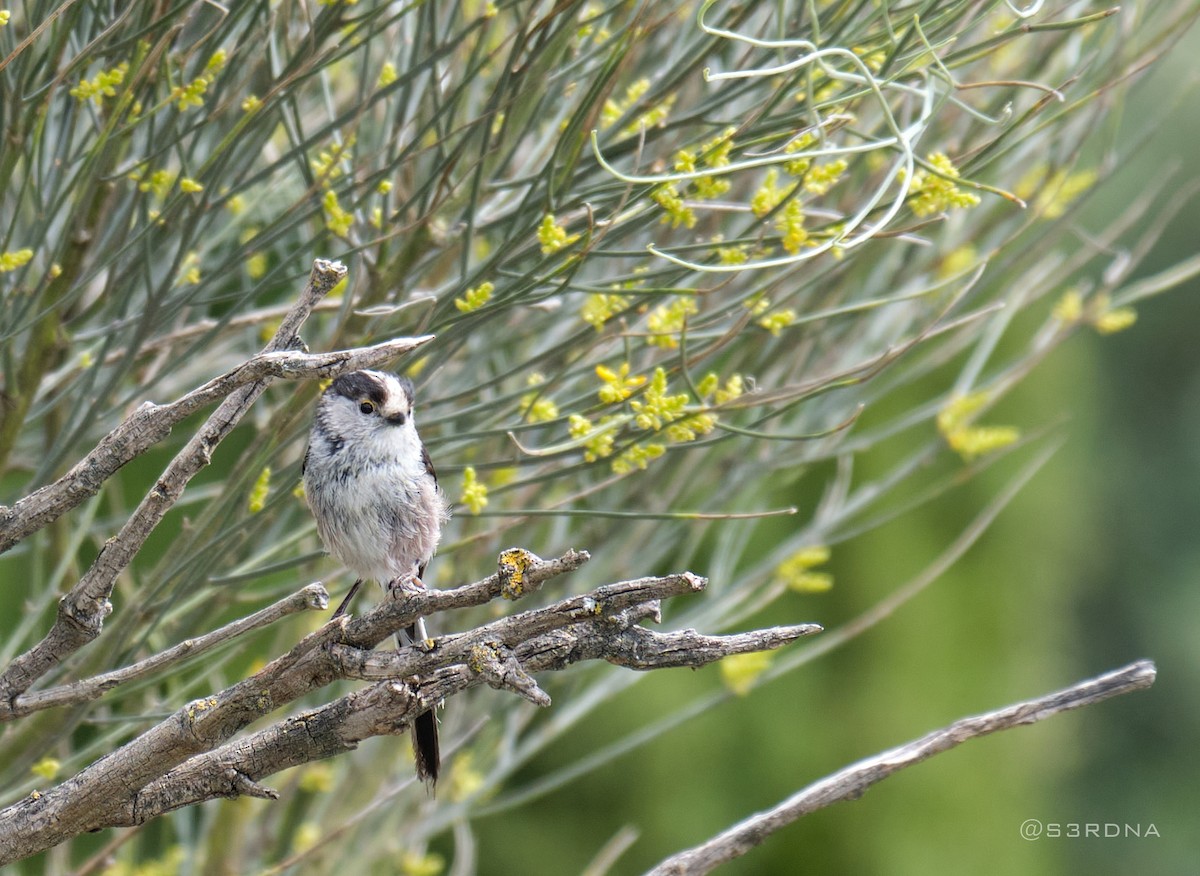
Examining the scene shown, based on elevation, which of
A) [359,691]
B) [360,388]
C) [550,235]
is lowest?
[359,691]

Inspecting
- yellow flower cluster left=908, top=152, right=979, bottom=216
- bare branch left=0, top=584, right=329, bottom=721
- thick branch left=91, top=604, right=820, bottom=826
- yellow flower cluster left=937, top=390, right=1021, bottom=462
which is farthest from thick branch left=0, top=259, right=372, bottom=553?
yellow flower cluster left=937, top=390, right=1021, bottom=462

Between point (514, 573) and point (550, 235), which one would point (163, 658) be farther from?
point (550, 235)

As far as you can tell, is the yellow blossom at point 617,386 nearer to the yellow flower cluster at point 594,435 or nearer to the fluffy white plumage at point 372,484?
the yellow flower cluster at point 594,435

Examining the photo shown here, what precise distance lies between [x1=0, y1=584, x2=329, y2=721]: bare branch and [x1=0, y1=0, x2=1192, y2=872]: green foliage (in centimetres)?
39

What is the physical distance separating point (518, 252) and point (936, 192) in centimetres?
69

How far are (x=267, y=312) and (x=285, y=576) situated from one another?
132 cm

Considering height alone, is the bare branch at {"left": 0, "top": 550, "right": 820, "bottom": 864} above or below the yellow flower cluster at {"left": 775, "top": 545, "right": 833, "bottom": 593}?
above

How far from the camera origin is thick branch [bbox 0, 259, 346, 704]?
1493 millimetres

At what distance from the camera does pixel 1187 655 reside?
25.8ft

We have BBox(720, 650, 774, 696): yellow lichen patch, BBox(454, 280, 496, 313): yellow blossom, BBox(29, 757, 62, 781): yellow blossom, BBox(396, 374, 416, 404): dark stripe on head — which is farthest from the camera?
BBox(720, 650, 774, 696): yellow lichen patch

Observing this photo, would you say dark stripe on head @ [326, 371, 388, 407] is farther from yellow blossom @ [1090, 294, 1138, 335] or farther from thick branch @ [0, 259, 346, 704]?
yellow blossom @ [1090, 294, 1138, 335]

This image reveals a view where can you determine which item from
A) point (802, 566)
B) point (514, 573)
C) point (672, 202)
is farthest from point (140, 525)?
point (802, 566)

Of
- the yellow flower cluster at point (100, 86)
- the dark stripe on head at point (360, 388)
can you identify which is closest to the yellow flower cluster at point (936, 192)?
the dark stripe on head at point (360, 388)

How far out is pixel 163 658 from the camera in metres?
1.57
